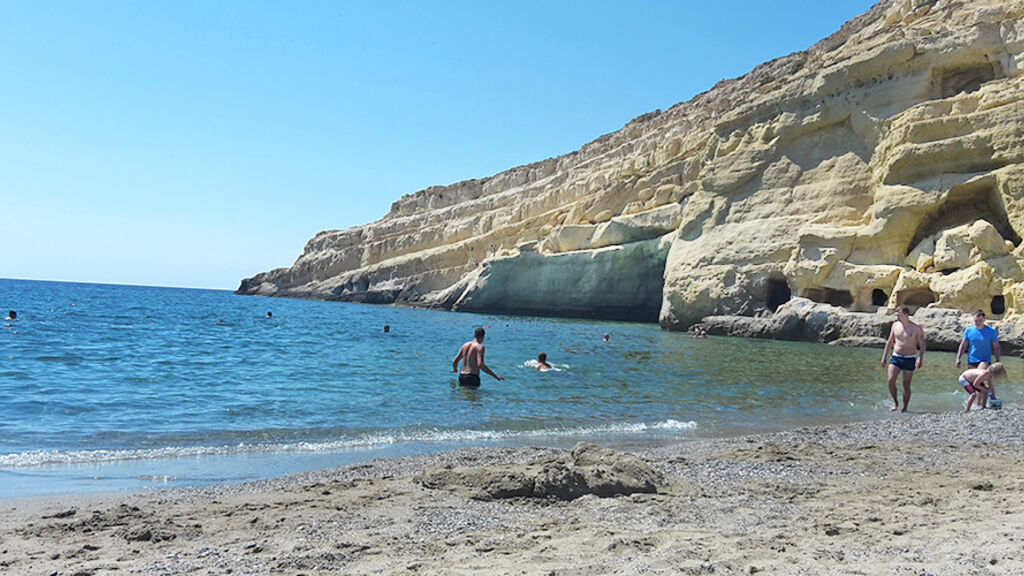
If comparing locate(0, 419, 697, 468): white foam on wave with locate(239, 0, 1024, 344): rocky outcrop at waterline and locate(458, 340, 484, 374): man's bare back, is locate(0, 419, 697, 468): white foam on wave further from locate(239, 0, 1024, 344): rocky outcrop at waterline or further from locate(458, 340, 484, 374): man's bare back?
locate(239, 0, 1024, 344): rocky outcrop at waterline

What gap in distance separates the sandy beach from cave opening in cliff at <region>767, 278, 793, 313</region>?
22.9 meters

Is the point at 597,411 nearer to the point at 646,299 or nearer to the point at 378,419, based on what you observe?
the point at 378,419

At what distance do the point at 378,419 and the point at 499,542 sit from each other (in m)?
6.06

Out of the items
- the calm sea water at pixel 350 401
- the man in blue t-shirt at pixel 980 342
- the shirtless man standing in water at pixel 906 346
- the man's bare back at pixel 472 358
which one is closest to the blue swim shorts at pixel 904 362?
the shirtless man standing in water at pixel 906 346

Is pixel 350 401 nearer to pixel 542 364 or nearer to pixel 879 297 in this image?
pixel 542 364

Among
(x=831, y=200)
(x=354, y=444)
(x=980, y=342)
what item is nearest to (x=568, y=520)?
(x=354, y=444)

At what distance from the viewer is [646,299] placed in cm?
4069

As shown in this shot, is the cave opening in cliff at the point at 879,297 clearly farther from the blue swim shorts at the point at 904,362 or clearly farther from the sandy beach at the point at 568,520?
the sandy beach at the point at 568,520

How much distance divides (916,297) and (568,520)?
23.8 meters

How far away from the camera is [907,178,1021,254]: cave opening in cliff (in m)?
22.7

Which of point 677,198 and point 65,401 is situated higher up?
point 677,198

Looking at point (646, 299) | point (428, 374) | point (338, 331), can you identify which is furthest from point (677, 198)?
point (428, 374)

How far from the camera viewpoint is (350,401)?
11.3 meters

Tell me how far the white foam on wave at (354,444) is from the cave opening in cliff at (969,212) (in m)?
18.6
